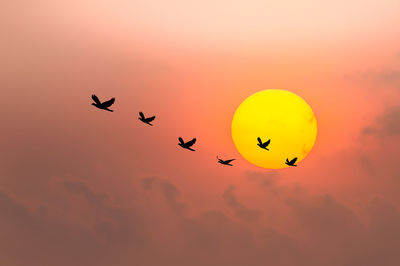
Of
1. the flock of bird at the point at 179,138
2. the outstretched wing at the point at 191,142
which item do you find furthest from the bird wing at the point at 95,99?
the outstretched wing at the point at 191,142

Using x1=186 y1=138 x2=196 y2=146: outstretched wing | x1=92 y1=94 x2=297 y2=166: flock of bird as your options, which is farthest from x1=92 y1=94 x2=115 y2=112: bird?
x1=186 y1=138 x2=196 y2=146: outstretched wing

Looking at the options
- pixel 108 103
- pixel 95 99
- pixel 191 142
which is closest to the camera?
pixel 95 99

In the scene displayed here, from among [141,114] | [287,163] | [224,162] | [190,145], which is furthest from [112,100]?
[287,163]

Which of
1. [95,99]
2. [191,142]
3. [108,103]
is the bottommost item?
[95,99]

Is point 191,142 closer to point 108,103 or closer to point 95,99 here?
point 108,103

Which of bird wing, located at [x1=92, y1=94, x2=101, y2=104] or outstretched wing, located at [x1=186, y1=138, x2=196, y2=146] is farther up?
outstretched wing, located at [x1=186, y1=138, x2=196, y2=146]

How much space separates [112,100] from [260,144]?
17055 mm

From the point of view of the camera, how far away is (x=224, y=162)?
61750 millimetres

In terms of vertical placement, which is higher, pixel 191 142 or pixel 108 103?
pixel 191 142

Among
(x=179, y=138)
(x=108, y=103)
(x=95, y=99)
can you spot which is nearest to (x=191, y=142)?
(x=179, y=138)

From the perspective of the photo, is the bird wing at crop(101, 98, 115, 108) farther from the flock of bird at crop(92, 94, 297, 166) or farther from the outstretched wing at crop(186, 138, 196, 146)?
the outstretched wing at crop(186, 138, 196, 146)

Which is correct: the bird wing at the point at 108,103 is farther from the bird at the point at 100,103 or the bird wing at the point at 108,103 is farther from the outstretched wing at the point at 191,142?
the outstretched wing at the point at 191,142

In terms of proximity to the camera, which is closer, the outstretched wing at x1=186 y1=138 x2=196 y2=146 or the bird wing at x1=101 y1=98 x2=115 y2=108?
the bird wing at x1=101 y1=98 x2=115 y2=108

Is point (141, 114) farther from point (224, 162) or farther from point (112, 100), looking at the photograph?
point (224, 162)
